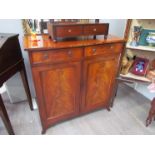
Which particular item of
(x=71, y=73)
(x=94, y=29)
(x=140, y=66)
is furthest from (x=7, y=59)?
(x=140, y=66)

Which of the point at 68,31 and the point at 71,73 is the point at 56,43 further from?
the point at 71,73

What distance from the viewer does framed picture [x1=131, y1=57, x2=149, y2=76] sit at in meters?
1.67

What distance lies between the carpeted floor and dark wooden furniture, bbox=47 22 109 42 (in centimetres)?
103

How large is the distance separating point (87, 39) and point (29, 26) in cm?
65

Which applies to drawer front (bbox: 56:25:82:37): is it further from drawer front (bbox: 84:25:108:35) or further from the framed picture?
the framed picture

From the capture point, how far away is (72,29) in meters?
1.16

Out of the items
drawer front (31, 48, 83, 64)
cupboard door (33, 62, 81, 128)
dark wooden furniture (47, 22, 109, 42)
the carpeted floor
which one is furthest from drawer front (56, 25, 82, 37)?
the carpeted floor

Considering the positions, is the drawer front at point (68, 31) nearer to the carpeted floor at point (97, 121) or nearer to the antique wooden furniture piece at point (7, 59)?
the antique wooden furniture piece at point (7, 59)

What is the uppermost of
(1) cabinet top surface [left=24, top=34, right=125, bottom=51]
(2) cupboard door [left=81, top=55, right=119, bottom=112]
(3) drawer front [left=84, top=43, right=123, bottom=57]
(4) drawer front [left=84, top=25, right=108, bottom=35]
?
(4) drawer front [left=84, top=25, right=108, bottom=35]

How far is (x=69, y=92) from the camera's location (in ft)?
4.50

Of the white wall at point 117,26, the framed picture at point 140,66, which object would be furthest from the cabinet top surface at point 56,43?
the white wall at point 117,26
